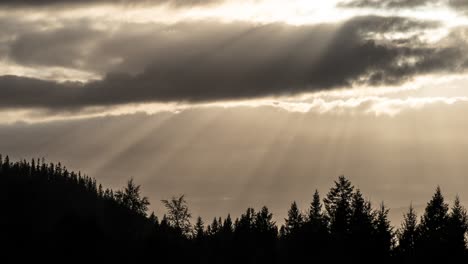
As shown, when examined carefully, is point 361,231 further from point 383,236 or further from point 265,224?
point 265,224

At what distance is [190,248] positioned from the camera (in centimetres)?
14950

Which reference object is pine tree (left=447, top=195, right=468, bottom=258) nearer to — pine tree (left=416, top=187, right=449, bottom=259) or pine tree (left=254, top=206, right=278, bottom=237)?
pine tree (left=416, top=187, right=449, bottom=259)

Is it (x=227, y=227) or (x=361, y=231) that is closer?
(x=361, y=231)

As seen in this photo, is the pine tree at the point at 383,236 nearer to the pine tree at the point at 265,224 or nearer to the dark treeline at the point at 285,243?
the dark treeline at the point at 285,243

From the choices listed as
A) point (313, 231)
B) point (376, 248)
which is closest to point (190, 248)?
point (313, 231)

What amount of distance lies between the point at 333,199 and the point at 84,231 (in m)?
37.1

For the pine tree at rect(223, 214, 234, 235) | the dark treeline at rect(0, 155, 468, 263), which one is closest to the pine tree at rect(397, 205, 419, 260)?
the dark treeline at rect(0, 155, 468, 263)

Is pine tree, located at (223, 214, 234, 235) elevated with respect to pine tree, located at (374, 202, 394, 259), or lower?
elevated

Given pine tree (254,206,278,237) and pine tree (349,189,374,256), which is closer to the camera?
pine tree (349,189,374,256)

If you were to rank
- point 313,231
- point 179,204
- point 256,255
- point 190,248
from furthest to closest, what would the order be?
point 179,204 → point 190,248 → point 256,255 → point 313,231

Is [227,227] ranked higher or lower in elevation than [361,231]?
higher

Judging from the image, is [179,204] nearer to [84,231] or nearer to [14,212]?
[14,212]

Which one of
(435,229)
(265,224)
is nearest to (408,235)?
(435,229)

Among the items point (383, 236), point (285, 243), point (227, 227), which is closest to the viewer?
point (383, 236)
